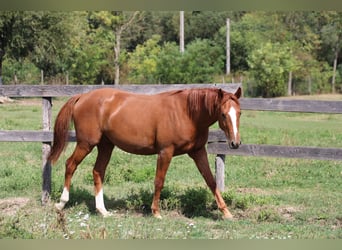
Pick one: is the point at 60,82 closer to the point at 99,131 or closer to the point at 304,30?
the point at 304,30

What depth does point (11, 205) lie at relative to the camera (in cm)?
591

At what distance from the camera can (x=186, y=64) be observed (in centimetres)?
2789

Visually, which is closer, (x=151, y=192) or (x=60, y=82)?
(x=151, y=192)

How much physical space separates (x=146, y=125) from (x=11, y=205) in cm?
201

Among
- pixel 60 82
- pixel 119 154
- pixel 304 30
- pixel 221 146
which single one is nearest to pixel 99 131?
pixel 221 146

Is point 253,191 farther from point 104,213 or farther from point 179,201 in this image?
point 104,213

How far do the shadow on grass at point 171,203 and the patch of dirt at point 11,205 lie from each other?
581 mm

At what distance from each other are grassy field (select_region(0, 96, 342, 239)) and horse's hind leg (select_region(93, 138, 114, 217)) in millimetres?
131

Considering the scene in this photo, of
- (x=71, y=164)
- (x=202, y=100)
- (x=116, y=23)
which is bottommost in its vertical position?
(x=71, y=164)

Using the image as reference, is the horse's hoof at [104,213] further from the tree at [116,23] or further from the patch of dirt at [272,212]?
the tree at [116,23]

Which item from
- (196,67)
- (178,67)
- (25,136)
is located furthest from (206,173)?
(178,67)

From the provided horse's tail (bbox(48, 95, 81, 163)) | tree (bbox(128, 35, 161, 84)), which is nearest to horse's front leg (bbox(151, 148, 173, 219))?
horse's tail (bbox(48, 95, 81, 163))

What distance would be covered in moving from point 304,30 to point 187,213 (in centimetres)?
3556

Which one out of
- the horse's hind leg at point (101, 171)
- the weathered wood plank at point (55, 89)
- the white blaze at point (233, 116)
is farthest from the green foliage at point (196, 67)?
the white blaze at point (233, 116)
